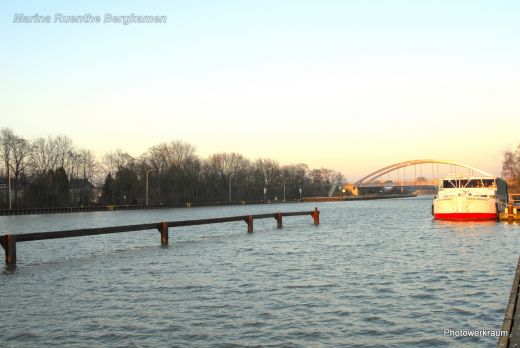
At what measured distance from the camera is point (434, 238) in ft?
117

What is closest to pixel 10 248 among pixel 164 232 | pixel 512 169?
pixel 164 232

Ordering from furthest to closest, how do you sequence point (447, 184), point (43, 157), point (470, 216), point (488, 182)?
point (43, 157) → point (447, 184) → point (488, 182) → point (470, 216)

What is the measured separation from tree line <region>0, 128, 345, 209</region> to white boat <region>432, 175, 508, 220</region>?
65.9 metres

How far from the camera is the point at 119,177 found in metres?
133

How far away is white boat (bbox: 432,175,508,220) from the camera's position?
52000 millimetres

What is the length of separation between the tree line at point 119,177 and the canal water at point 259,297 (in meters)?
75.2

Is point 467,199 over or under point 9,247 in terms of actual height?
over

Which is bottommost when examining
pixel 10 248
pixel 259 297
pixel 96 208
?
pixel 259 297

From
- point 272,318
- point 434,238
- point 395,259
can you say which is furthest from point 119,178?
point 272,318

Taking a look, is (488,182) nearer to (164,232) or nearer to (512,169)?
(164,232)

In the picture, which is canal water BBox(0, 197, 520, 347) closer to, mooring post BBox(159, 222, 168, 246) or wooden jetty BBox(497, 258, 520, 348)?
wooden jetty BBox(497, 258, 520, 348)

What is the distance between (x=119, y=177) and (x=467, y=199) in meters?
95.4

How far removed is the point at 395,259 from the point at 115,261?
40.3 feet

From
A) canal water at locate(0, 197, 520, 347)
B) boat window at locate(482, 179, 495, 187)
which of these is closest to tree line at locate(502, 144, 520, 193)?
boat window at locate(482, 179, 495, 187)
